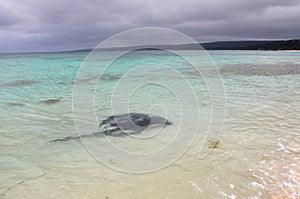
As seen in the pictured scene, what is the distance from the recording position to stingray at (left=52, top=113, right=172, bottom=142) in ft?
22.5

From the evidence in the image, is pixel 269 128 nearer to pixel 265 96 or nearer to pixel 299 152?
pixel 299 152

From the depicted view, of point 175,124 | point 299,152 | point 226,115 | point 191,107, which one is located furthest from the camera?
point 191,107

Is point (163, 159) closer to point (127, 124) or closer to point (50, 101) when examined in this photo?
point (127, 124)

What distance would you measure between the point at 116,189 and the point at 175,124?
3793 mm

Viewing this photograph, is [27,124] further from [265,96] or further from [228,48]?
[228,48]

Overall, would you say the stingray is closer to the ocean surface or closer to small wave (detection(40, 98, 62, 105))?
the ocean surface

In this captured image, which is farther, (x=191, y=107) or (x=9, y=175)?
(x=191, y=107)

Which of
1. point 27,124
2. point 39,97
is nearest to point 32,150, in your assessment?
point 27,124

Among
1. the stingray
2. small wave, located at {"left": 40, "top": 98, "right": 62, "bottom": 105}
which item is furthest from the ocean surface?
small wave, located at {"left": 40, "top": 98, "right": 62, "bottom": 105}

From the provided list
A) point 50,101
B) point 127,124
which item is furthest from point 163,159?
point 50,101

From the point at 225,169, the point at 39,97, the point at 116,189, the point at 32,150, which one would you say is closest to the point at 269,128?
the point at 225,169

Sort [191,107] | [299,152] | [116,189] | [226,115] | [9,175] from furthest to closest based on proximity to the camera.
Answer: [191,107] → [226,115] → [299,152] → [9,175] → [116,189]

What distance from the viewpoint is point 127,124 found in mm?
7582

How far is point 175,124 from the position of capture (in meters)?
7.57
